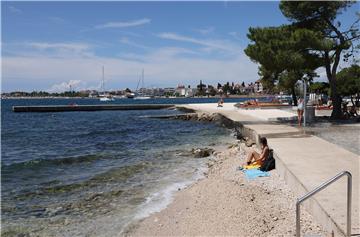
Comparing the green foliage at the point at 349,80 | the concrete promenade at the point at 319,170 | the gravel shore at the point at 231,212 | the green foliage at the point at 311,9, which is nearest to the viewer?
the concrete promenade at the point at 319,170

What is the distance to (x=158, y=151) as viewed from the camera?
19.3 m

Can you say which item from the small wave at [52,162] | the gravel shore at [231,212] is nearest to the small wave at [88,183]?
the gravel shore at [231,212]

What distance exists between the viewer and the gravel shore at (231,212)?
7.07m

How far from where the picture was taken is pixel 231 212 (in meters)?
8.39

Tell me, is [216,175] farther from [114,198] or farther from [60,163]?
[60,163]

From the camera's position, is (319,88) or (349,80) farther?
(319,88)

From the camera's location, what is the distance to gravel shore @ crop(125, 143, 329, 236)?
707 centimetres

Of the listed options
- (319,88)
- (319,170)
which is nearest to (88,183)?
(319,170)

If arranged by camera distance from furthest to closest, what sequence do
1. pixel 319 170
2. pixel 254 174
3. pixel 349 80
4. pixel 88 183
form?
pixel 349 80, pixel 88 183, pixel 254 174, pixel 319 170

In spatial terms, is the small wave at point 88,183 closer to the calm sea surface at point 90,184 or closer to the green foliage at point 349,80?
the calm sea surface at point 90,184

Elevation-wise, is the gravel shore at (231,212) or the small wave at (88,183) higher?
the gravel shore at (231,212)

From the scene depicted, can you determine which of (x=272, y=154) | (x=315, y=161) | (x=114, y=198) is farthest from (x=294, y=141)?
(x=114, y=198)

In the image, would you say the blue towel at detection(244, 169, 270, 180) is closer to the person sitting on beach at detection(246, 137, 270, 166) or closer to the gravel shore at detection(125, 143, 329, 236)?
the gravel shore at detection(125, 143, 329, 236)

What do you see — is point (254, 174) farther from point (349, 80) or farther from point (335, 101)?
point (349, 80)
